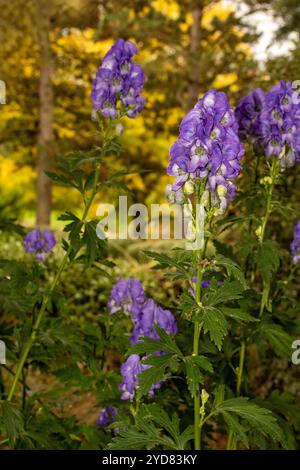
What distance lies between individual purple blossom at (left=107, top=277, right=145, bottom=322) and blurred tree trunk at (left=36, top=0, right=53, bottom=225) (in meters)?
10.6

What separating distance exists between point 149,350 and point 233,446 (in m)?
1.18

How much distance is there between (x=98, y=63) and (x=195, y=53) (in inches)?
167

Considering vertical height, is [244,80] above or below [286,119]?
above

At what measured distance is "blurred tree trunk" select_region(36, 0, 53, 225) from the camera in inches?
540

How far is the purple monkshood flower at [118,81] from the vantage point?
329cm

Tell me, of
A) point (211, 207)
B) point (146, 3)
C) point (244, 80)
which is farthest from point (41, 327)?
point (146, 3)

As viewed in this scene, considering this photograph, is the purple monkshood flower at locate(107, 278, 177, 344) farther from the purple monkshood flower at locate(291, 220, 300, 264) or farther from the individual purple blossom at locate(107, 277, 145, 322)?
the purple monkshood flower at locate(291, 220, 300, 264)

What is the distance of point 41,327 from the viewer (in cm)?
353

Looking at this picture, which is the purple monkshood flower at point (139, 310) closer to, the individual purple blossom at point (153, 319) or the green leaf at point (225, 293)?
the individual purple blossom at point (153, 319)

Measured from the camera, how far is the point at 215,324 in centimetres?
236

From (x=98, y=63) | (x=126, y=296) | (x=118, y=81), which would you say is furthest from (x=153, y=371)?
(x=98, y=63)

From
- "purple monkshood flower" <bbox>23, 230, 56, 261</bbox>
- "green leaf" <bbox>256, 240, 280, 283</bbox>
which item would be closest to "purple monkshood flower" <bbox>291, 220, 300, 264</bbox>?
"green leaf" <bbox>256, 240, 280, 283</bbox>

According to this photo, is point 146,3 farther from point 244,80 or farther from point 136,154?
point 136,154

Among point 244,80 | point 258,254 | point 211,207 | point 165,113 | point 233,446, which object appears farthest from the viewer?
point 165,113
